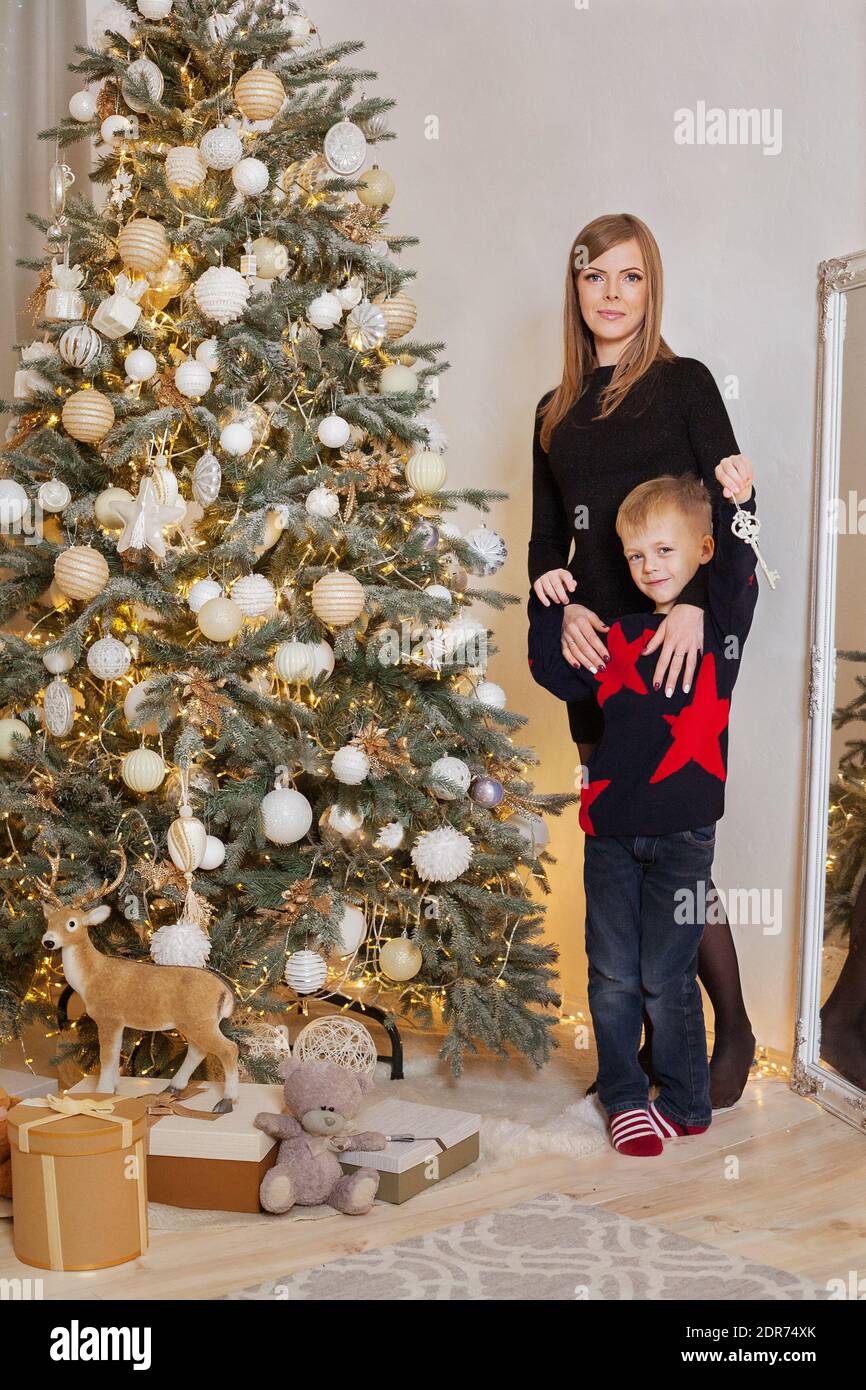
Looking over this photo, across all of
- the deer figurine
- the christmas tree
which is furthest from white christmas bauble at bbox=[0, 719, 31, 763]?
the deer figurine

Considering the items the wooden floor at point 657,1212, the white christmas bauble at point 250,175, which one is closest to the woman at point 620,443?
the wooden floor at point 657,1212

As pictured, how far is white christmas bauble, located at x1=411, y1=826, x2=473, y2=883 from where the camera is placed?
2.69 meters

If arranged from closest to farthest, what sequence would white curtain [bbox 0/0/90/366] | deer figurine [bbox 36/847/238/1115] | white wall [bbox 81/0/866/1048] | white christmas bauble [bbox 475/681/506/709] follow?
deer figurine [bbox 36/847/238/1115] → white christmas bauble [bbox 475/681/506/709] → white wall [bbox 81/0/866/1048] → white curtain [bbox 0/0/90/366]

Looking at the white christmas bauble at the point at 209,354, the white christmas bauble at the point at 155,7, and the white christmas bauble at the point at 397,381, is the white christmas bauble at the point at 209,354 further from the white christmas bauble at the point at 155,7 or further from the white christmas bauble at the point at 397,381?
the white christmas bauble at the point at 155,7

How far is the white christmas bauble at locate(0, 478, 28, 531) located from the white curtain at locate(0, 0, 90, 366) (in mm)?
979

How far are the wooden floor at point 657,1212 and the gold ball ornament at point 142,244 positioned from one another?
177 cm

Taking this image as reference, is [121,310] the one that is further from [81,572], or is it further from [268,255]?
[81,572]

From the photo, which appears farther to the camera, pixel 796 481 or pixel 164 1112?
pixel 796 481

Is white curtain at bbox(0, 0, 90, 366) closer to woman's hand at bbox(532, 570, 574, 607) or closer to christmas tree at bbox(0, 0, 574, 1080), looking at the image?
christmas tree at bbox(0, 0, 574, 1080)

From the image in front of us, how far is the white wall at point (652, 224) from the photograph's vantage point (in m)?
2.97

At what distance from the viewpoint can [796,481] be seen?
9.79 ft
